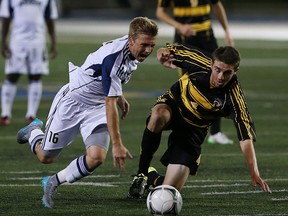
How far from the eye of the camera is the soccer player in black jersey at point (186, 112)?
28.4 feet

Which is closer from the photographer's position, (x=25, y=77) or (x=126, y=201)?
(x=126, y=201)

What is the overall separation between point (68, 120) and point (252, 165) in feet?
6.34

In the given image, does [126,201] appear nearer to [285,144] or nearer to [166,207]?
[166,207]

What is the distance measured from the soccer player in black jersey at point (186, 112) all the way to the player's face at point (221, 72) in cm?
6

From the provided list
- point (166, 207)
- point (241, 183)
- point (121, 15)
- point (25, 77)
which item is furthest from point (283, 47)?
point (166, 207)

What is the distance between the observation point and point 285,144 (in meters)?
13.2

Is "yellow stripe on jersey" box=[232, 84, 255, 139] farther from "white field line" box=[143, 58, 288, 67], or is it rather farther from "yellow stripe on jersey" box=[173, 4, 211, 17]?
"white field line" box=[143, 58, 288, 67]

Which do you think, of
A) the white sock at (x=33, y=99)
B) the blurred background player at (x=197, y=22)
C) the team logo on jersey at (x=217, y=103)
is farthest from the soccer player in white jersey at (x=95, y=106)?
the white sock at (x=33, y=99)

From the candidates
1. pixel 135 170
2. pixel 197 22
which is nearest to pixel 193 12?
pixel 197 22

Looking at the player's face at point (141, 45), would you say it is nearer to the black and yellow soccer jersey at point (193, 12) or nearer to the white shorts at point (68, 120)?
the white shorts at point (68, 120)

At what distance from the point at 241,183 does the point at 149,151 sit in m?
1.45

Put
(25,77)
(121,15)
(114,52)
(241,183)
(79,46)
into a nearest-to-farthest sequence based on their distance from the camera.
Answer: (114,52) < (241,183) < (25,77) < (79,46) < (121,15)

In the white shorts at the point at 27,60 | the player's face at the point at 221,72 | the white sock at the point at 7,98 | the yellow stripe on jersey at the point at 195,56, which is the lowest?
the white sock at the point at 7,98

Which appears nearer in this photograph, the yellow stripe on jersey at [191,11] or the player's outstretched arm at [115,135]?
the player's outstretched arm at [115,135]
